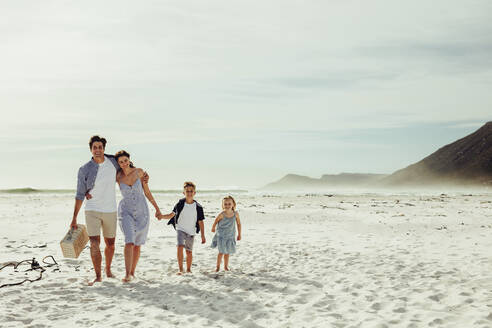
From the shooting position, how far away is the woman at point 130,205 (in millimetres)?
7230

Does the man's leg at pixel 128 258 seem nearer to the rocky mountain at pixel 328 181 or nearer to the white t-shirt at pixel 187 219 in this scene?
the white t-shirt at pixel 187 219

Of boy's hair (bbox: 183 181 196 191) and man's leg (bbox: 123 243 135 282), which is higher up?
boy's hair (bbox: 183 181 196 191)

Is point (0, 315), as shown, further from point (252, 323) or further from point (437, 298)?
point (437, 298)

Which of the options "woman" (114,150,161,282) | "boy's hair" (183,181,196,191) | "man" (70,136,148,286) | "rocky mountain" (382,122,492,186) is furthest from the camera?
"rocky mountain" (382,122,492,186)

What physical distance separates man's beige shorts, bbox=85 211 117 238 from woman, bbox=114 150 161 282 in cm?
16

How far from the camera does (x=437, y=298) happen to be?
6.12 m

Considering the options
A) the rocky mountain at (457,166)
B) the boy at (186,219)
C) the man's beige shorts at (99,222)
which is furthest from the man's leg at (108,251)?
the rocky mountain at (457,166)

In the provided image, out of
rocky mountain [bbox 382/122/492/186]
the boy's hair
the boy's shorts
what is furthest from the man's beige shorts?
rocky mountain [bbox 382/122/492/186]

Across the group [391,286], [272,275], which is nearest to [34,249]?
[272,275]

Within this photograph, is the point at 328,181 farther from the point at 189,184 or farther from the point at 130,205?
the point at 130,205

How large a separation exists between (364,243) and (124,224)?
6957mm

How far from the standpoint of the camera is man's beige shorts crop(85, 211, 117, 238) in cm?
699

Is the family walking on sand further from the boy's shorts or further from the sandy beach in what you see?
Result: the sandy beach

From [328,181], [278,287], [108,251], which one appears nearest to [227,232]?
[278,287]
